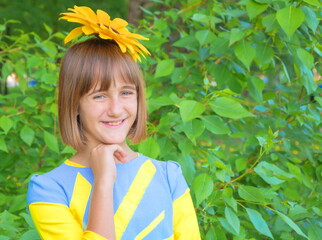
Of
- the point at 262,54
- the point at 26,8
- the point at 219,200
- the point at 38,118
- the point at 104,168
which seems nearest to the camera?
the point at 104,168

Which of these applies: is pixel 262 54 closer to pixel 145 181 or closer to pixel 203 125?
pixel 203 125

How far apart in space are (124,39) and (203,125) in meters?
0.61

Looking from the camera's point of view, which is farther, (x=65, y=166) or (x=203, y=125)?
(x=203, y=125)

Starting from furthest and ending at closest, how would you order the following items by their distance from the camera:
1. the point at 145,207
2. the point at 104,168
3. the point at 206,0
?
the point at 206,0 < the point at 145,207 < the point at 104,168

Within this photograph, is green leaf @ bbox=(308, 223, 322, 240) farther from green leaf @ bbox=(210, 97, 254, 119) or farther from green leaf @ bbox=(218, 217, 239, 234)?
green leaf @ bbox=(210, 97, 254, 119)

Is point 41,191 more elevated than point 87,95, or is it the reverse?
point 87,95

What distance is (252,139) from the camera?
250 centimetres

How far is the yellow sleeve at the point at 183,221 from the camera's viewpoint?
1.65 meters

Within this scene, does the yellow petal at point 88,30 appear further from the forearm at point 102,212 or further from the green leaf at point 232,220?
the green leaf at point 232,220

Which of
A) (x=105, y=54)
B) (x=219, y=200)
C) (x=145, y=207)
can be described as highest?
(x=105, y=54)

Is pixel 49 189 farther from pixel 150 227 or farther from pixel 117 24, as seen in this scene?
pixel 117 24

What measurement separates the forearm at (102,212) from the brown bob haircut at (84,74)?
0.78ft

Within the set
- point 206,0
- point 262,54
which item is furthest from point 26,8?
point 262,54

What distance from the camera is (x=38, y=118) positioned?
2848mm
